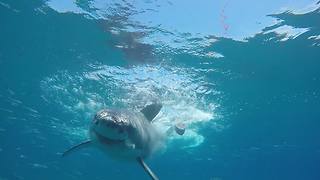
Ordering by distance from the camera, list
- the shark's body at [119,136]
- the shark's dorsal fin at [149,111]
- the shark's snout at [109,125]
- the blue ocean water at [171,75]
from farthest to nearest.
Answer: the blue ocean water at [171,75]
the shark's dorsal fin at [149,111]
the shark's body at [119,136]
the shark's snout at [109,125]

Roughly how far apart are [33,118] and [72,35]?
482 inches

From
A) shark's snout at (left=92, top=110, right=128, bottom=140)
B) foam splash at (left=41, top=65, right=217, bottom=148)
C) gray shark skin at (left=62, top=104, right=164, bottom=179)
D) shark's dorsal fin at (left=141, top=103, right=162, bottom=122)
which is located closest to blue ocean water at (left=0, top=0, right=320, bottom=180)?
foam splash at (left=41, top=65, right=217, bottom=148)

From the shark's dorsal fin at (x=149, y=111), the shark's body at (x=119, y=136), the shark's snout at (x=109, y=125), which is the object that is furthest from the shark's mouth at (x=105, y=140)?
the shark's dorsal fin at (x=149, y=111)

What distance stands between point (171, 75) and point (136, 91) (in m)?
2.40

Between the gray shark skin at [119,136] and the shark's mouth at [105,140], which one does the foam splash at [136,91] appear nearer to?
the gray shark skin at [119,136]

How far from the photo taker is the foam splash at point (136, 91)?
17.2 m

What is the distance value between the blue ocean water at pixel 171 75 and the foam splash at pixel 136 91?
0.19 feet

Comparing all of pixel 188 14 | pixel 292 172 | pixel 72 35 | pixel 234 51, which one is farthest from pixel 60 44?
pixel 292 172

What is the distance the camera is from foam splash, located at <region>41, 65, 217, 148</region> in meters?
17.2

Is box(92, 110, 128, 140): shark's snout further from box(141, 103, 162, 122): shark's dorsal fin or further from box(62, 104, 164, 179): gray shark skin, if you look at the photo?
box(141, 103, 162, 122): shark's dorsal fin

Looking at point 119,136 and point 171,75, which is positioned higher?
point 171,75

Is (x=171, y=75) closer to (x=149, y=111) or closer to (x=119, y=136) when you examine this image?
(x=149, y=111)

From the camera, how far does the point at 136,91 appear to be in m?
18.4

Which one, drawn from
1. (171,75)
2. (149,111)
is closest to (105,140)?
(149,111)
